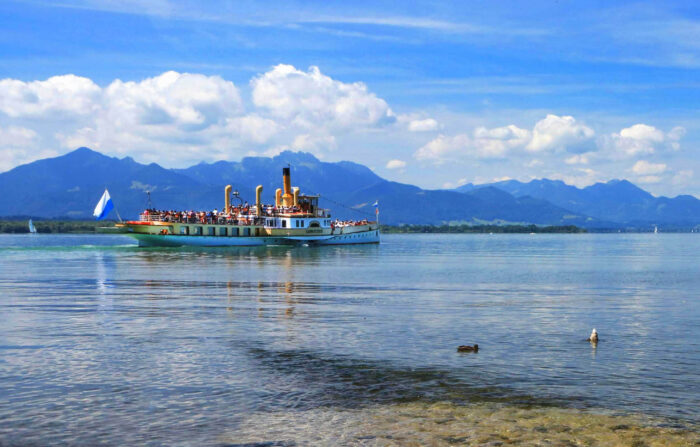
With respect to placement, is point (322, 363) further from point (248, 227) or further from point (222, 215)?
point (222, 215)

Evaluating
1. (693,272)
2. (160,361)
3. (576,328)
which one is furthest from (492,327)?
(693,272)

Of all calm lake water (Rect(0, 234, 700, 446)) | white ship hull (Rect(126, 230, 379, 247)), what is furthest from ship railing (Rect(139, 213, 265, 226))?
calm lake water (Rect(0, 234, 700, 446))

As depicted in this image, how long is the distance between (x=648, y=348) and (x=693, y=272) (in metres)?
59.1

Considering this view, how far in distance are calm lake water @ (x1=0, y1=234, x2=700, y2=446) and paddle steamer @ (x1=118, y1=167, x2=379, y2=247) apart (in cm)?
8827

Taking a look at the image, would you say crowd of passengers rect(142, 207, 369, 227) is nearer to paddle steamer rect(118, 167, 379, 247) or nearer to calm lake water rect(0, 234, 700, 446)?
paddle steamer rect(118, 167, 379, 247)

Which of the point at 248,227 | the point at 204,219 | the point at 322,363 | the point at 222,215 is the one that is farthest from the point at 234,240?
the point at 322,363

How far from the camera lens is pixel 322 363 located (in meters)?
25.6

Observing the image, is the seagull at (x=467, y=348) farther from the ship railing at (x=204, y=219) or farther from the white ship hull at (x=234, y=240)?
the ship railing at (x=204, y=219)

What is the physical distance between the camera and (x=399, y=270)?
264ft

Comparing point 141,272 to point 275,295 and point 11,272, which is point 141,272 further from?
point 275,295

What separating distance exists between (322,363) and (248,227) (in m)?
126

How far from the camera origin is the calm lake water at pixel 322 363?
18469mm

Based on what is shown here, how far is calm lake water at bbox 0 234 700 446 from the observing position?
60.6 feet

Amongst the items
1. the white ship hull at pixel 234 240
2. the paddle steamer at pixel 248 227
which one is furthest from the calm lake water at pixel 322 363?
the white ship hull at pixel 234 240
